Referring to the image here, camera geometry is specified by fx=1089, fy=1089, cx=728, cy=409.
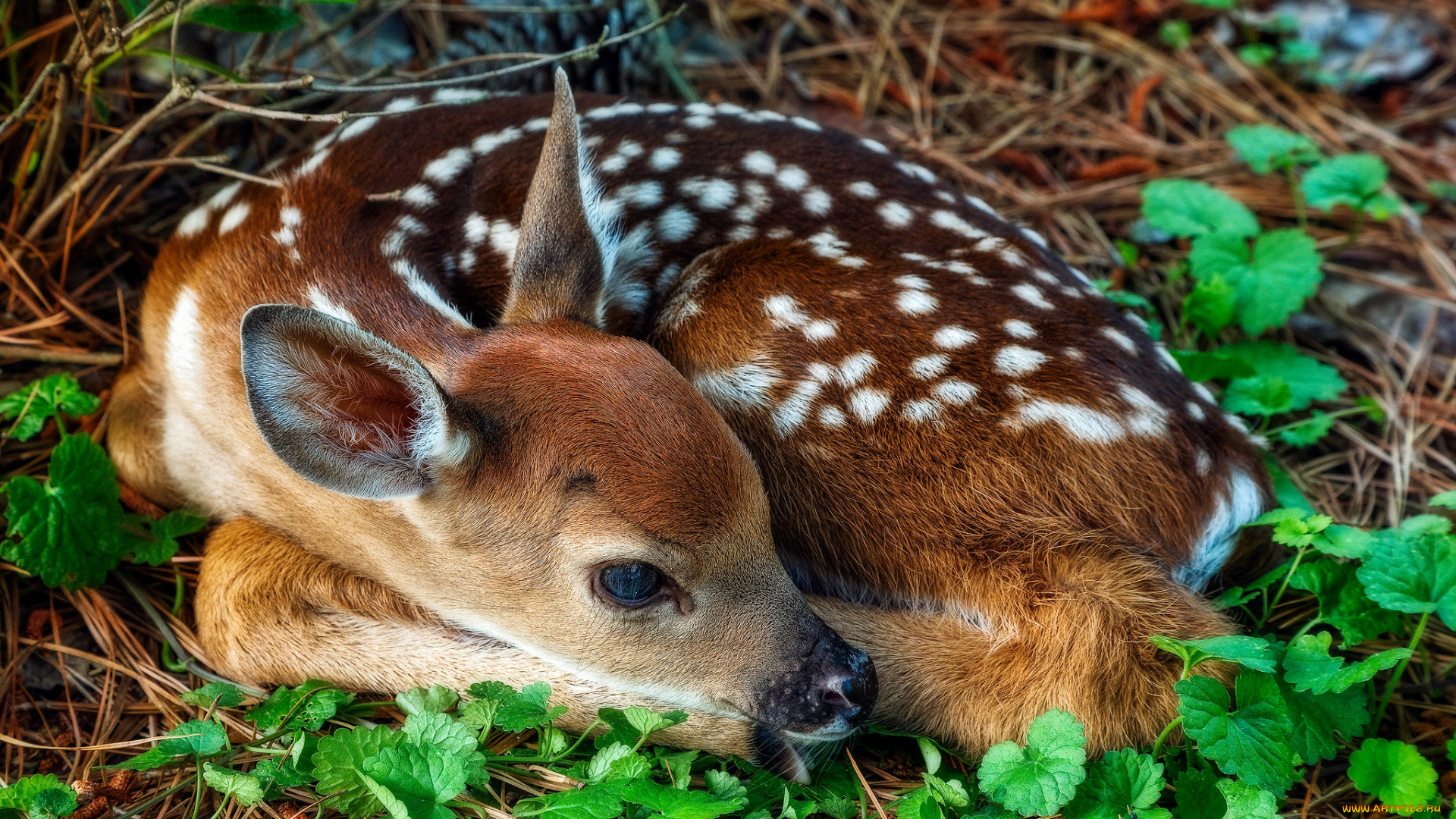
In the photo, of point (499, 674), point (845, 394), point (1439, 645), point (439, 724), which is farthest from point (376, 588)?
point (1439, 645)

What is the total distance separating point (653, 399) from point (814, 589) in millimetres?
799

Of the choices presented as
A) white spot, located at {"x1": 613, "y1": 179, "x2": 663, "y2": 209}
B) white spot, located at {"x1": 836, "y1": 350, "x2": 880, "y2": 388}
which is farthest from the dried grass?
white spot, located at {"x1": 836, "y1": 350, "x2": 880, "y2": 388}

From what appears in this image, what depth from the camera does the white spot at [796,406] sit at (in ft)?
8.05

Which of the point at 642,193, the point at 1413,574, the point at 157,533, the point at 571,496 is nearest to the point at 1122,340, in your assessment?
the point at 1413,574

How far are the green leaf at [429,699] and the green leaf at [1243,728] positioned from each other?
142 cm

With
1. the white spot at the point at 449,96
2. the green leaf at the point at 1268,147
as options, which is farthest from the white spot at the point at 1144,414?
the white spot at the point at 449,96

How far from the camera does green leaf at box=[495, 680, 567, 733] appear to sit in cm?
202

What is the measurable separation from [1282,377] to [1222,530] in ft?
2.95

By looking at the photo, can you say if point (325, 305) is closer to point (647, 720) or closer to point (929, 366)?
point (647, 720)

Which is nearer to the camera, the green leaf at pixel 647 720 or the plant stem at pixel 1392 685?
the green leaf at pixel 647 720

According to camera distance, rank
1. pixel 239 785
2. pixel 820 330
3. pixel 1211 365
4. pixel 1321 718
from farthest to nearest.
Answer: pixel 1211 365
pixel 820 330
pixel 1321 718
pixel 239 785

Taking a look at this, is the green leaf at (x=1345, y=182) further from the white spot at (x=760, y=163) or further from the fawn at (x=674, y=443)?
the white spot at (x=760, y=163)

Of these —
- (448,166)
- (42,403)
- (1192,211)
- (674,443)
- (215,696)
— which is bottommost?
(215,696)

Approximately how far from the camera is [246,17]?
8.22ft
